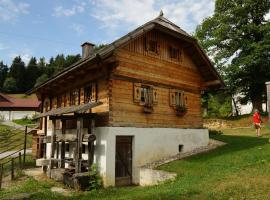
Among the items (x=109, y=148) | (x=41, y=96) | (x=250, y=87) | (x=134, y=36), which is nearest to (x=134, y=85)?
(x=134, y=36)

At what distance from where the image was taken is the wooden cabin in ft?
50.1

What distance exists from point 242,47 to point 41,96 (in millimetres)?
24918

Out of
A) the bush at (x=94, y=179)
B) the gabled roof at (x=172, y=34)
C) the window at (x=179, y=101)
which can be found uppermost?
the gabled roof at (x=172, y=34)

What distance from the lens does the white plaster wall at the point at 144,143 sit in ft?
49.1

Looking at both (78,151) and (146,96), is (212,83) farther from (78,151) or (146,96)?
(78,151)

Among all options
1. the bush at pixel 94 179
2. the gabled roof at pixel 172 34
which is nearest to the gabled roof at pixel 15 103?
the gabled roof at pixel 172 34

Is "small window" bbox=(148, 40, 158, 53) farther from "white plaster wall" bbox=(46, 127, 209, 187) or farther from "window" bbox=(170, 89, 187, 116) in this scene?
"white plaster wall" bbox=(46, 127, 209, 187)

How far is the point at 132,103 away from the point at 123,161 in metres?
2.92

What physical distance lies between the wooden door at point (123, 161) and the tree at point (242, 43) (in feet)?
80.8

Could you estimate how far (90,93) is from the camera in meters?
17.4

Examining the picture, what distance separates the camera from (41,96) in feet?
79.7

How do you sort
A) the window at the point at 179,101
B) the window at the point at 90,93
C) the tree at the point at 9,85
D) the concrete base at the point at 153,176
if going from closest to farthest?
the concrete base at the point at 153,176, the window at the point at 90,93, the window at the point at 179,101, the tree at the point at 9,85

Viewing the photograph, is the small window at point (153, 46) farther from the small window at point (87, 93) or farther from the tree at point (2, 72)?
the tree at point (2, 72)

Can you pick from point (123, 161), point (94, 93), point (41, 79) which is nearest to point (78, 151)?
point (123, 161)
